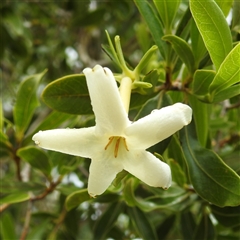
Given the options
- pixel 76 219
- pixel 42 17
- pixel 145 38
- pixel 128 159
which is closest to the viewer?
pixel 128 159

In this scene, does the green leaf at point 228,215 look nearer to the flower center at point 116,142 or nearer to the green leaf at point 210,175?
the green leaf at point 210,175

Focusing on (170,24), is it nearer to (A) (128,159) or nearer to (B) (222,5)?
(B) (222,5)

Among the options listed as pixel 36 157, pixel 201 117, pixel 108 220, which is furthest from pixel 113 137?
pixel 108 220

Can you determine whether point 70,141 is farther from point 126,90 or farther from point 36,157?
point 36,157

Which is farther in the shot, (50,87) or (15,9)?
(15,9)

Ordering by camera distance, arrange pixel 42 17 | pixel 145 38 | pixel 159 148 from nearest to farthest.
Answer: pixel 159 148, pixel 145 38, pixel 42 17

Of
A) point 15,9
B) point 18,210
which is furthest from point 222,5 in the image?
point 18,210

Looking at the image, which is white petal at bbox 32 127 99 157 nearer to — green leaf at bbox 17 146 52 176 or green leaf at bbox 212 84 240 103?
green leaf at bbox 212 84 240 103

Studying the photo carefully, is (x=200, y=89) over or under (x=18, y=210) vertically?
over
